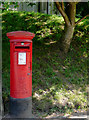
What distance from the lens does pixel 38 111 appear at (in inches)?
173

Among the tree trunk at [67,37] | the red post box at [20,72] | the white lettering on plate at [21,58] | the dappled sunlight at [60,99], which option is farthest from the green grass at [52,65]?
the white lettering on plate at [21,58]

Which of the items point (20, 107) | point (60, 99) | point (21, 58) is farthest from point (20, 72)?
point (60, 99)

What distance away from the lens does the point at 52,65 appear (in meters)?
6.36

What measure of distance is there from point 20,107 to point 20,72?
85cm

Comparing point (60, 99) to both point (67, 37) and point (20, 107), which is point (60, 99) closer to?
point (20, 107)

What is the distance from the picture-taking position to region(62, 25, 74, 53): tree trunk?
22.8ft

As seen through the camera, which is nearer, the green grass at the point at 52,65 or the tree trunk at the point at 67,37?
the green grass at the point at 52,65

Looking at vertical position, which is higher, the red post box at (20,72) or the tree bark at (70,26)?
the tree bark at (70,26)

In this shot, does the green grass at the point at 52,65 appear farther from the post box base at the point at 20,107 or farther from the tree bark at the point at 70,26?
the tree bark at the point at 70,26

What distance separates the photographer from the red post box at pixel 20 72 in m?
3.73

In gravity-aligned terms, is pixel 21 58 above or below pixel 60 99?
above

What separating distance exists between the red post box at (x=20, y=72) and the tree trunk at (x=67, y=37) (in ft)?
11.2

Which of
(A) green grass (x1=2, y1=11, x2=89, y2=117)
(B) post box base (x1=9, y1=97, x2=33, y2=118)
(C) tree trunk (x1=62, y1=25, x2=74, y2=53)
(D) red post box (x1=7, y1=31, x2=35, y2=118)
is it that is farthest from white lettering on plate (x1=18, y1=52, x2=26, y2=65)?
(C) tree trunk (x1=62, y1=25, x2=74, y2=53)

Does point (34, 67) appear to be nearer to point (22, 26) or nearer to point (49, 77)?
point (49, 77)
